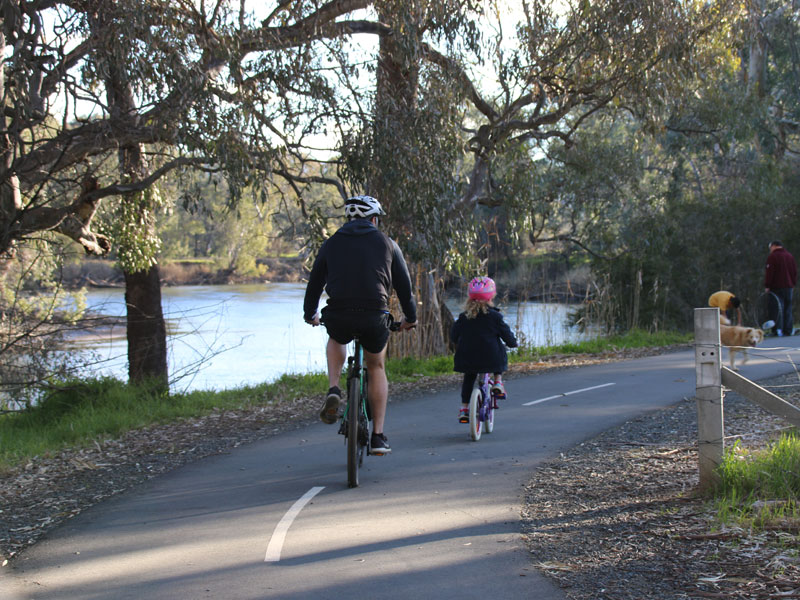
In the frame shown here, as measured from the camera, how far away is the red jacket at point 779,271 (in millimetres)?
16766

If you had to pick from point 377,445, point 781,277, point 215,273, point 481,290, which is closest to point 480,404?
point 481,290

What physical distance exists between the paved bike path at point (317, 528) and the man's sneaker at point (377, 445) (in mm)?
260

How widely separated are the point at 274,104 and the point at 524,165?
655 cm

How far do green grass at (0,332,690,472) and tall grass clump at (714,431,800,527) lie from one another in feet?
20.5

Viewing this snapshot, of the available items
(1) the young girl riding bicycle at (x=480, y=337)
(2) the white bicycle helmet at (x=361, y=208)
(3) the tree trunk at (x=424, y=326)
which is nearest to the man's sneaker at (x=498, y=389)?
(1) the young girl riding bicycle at (x=480, y=337)

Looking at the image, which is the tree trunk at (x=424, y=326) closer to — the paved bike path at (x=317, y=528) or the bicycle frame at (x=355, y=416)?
the paved bike path at (x=317, y=528)

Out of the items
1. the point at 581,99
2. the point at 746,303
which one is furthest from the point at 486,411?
the point at 746,303

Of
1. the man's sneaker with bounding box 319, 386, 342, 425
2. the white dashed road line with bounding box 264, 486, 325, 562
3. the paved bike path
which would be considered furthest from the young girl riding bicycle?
the white dashed road line with bounding box 264, 486, 325, 562

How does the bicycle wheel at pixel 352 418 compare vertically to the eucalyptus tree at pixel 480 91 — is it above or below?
below

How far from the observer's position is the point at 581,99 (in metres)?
15.1

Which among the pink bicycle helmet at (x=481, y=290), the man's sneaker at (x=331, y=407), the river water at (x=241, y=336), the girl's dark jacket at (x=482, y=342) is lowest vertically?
the river water at (x=241, y=336)

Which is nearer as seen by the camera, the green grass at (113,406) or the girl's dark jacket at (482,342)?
the girl's dark jacket at (482,342)

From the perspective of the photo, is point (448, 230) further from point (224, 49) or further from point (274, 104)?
point (224, 49)

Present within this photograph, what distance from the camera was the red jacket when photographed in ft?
55.0
